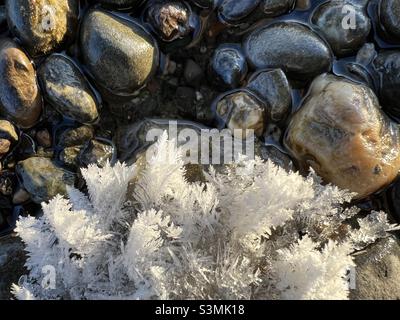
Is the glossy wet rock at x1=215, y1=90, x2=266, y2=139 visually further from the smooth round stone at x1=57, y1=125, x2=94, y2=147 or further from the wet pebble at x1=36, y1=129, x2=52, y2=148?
the wet pebble at x1=36, y1=129, x2=52, y2=148

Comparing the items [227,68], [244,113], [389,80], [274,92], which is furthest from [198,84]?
[389,80]

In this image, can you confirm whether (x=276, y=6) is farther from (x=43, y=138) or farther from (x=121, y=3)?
(x=43, y=138)

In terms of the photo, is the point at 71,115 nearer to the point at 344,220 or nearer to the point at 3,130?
the point at 3,130

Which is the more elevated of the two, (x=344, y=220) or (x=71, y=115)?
(x=71, y=115)

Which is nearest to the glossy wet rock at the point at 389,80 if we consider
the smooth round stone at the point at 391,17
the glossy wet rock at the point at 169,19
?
the smooth round stone at the point at 391,17

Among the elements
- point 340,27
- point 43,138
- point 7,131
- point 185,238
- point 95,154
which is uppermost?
point 340,27
